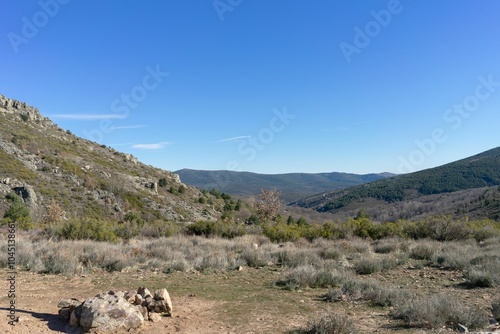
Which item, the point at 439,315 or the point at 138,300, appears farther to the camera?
the point at 138,300

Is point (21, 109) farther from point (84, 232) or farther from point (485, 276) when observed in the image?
point (485, 276)

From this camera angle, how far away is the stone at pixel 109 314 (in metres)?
6.05

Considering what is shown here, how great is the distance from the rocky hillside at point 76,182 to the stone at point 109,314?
24.6m

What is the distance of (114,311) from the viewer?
20.5ft

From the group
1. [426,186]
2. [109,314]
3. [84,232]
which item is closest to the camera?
[109,314]

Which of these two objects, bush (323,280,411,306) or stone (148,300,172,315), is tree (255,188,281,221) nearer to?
bush (323,280,411,306)

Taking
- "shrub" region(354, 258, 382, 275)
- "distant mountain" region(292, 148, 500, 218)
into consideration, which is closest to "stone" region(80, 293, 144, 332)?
"shrub" region(354, 258, 382, 275)

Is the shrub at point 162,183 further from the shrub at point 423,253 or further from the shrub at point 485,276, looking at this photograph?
the shrub at point 485,276

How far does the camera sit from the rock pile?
20.0 feet

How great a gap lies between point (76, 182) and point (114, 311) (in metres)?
37.6

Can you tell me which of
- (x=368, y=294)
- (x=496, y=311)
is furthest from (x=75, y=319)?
(x=496, y=311)

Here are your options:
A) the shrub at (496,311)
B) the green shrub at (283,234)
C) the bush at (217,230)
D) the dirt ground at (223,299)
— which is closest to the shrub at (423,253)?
the dirt ground at (223,299)

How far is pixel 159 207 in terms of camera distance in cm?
4256

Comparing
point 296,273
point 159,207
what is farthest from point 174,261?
point 159,207
